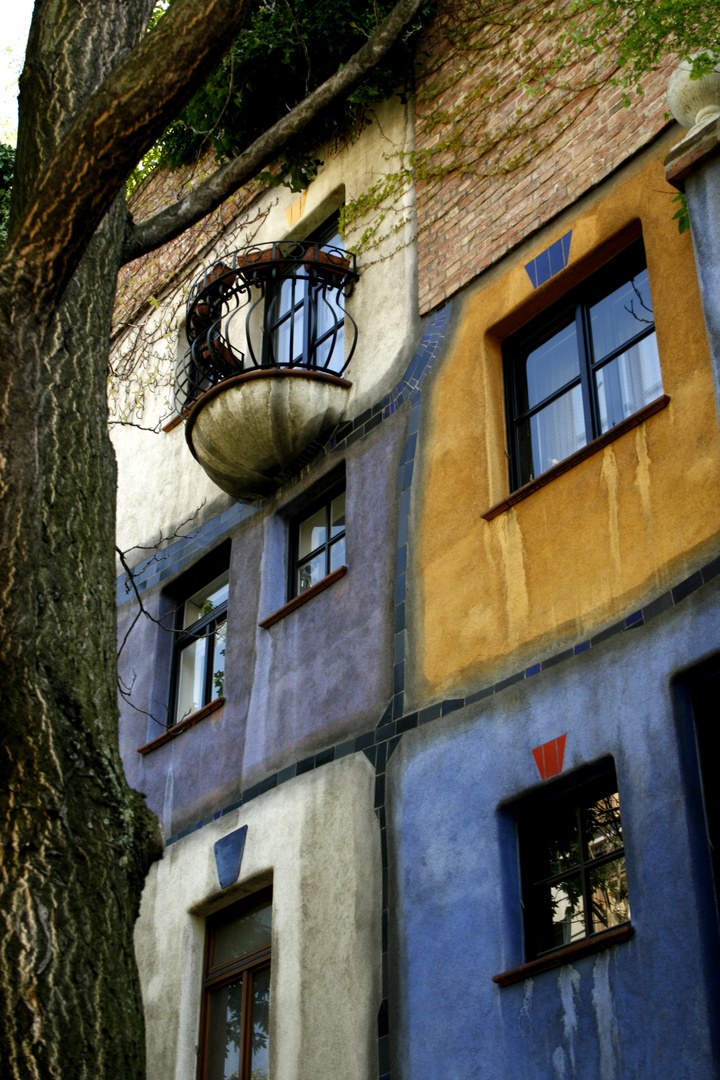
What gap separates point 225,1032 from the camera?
9.02 m

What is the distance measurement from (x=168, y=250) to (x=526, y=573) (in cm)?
794

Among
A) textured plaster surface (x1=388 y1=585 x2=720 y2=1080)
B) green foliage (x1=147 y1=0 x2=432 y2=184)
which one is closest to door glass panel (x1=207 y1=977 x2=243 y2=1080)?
textured plaster surface (x1=388 y1=585 x2=720 y2=1080)

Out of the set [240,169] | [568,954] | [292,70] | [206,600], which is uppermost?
[292,70]

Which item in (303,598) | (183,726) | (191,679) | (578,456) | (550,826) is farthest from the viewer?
(191,679)

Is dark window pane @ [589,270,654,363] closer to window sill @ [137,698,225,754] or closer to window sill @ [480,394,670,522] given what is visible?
window sill @ [480,394,670,522]

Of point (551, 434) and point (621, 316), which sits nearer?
point (621, 316)

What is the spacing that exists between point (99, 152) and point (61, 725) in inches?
85.8

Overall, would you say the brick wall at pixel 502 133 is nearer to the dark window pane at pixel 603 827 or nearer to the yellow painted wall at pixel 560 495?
the yellow painted wall at pixel 560 495

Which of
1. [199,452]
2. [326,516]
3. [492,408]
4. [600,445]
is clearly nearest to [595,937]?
[600,445]

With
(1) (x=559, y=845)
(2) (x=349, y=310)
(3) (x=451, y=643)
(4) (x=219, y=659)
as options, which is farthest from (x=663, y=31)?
(4) (x=219, y=659)

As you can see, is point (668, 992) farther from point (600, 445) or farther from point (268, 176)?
point (268, 176)

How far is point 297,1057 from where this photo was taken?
25.8ft

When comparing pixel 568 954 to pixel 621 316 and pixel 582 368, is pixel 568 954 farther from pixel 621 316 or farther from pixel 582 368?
pixel 621 316

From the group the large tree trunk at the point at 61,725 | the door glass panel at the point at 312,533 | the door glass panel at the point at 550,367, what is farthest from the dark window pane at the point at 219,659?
the large tree trunk at the point at 61,725
